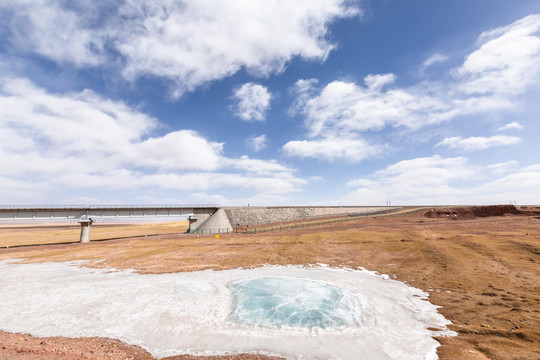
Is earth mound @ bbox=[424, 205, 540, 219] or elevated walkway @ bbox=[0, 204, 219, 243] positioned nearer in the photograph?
elevated walkway @ bbox=[0, 204, 219, 243]

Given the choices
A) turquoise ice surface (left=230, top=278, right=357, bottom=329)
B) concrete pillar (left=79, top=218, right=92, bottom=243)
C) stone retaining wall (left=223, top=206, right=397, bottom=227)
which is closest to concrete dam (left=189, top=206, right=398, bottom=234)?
stone retaining wall (left=223, top=206, right=397, bottom=227)

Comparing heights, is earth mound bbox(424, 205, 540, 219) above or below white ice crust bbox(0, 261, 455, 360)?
above

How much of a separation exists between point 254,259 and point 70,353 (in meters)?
19.9

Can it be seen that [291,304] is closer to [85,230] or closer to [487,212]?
[85,230]

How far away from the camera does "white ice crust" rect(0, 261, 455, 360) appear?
9930 mm

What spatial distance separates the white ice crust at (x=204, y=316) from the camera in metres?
9.93

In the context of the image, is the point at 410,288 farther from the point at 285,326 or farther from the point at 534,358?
the point at 285,326

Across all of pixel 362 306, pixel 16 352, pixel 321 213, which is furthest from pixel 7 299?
pixel 321 213

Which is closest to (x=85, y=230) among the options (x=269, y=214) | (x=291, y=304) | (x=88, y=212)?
(x=88, y=212)

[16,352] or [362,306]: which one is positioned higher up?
[16,352]

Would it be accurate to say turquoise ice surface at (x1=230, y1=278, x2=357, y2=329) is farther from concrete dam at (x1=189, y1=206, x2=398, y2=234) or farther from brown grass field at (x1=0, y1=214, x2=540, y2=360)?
concrete dam at (x1=189, y1=206, x2=398, y2=234)

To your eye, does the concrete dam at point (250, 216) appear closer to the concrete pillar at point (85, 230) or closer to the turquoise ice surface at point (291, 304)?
the concrete pillar at point (85, 230)

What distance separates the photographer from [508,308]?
1268 cm

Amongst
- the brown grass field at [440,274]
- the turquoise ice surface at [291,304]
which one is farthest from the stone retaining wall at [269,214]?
the turquoise ice surface at [291,304]
